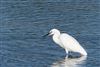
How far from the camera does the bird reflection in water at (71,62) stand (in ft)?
50.4

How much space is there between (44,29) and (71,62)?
364 cm

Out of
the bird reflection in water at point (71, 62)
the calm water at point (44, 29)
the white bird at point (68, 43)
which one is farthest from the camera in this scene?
the white bird at point (68, 43)

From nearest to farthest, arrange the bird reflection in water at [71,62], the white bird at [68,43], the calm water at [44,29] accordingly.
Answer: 1. the bird reflection in water at [71,62]
2. the calm water at [44,29]
3. the white bird at [68,43]

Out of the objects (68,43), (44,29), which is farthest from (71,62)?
(44,29)

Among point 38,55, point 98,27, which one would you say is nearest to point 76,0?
point 98,27

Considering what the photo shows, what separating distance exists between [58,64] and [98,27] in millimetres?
4056

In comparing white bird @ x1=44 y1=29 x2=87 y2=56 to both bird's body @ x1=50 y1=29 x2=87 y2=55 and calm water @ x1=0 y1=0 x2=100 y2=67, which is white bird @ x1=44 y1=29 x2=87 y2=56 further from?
calm water @ x1=0 y1=0 x2=100 y2=67

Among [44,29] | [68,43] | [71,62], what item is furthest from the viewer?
[44,29]

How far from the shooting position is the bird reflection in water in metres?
15.4

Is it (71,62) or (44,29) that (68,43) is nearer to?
(71,62)

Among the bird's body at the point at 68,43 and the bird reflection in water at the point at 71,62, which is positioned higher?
the bird's body at the point at 68,43

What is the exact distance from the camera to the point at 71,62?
51.7ft

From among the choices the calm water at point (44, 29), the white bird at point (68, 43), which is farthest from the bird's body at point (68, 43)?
the calm water at point (44, 29)

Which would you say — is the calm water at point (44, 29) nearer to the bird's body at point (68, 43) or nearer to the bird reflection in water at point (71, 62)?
the bird reflection in water at point (71, 62)
